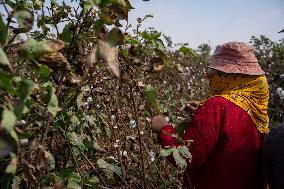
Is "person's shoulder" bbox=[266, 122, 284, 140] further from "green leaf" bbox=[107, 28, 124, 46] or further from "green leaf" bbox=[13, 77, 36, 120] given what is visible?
"green leaf" bbox=[13, 77, 36, 120]

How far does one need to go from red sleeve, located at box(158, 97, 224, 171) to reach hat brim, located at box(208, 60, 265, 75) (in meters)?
0.22

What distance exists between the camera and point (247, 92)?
6.99ft

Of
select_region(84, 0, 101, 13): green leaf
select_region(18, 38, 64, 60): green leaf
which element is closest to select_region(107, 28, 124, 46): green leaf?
select_region(84, 0, 101, 13): green leaf

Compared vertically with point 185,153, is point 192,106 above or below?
above

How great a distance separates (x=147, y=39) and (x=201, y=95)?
5.51 m

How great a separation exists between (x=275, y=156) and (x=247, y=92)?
1.31 ft

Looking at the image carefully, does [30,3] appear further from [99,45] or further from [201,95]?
[201,95]

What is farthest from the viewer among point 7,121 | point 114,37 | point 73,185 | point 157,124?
point 157,124

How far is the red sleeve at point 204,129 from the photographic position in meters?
1.98

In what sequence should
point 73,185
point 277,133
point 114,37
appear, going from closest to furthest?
point 114,37
point 73,185
point 277,133

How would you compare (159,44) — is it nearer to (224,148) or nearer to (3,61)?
(224,148)

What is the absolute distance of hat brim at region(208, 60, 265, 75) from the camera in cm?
216

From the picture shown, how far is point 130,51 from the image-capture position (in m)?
1.66

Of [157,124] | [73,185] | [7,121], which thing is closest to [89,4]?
[7,121]
